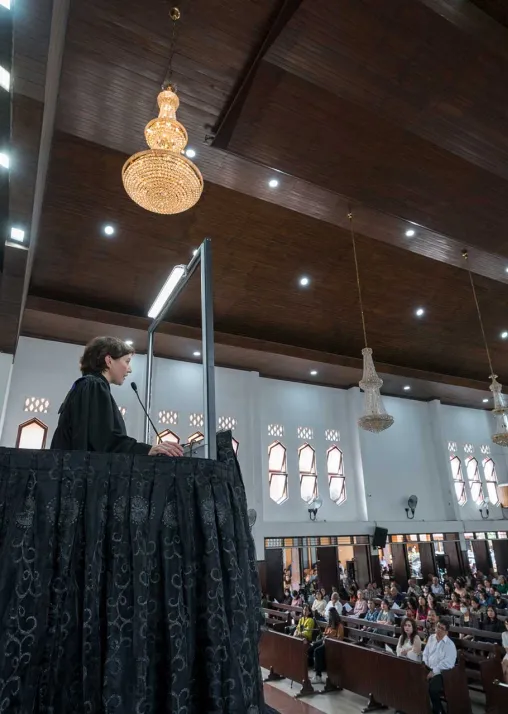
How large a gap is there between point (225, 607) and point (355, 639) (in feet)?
22.4

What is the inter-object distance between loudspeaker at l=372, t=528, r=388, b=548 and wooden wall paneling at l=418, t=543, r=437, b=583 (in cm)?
283

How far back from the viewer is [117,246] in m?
8.24

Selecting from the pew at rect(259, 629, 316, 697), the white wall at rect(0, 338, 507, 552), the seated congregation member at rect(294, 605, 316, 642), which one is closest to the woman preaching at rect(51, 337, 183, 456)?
the pew at rect(259, 629, 316, 697)

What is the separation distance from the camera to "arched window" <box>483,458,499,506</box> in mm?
15414

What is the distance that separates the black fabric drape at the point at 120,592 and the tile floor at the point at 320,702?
4847 mm

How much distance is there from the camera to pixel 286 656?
6516 millimetres

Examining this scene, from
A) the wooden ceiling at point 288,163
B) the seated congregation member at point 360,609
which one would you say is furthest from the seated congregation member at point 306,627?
the wooden ceiling at point 288,163

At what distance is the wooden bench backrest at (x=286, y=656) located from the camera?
6148mm

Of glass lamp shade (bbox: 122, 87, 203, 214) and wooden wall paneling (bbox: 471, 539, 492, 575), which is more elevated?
glass lamp shade (bbox: 122, 87, 203, 214)

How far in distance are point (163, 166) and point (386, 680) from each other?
→ 5.88m

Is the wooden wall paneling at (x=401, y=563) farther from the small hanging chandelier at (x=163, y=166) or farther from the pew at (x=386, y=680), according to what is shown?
the small hanging chandelier at (x=163, y=166)

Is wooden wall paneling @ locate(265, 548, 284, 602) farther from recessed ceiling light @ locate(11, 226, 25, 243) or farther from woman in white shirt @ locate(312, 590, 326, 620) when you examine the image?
recessed ceiling light @ locate(11, 226, 25, 243)

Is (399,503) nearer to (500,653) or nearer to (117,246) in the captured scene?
(500,653)

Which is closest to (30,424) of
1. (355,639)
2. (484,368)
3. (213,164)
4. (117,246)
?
(117,246)
